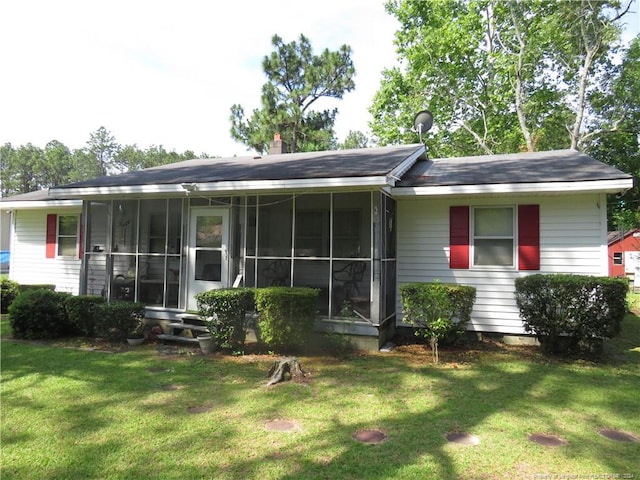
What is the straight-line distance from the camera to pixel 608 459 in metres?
3.12

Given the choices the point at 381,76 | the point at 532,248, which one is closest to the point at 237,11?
the point at 532,248

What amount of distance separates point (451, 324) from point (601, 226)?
123 inches

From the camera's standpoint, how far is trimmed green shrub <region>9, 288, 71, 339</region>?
7.29 m

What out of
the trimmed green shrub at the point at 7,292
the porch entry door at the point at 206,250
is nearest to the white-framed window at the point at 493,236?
the porch entry door at the point at 206,250

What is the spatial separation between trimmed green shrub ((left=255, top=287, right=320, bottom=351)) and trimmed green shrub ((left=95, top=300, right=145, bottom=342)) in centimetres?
256

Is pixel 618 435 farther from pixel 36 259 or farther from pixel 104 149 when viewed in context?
pixel 104 149

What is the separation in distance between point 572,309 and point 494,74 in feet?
62.0

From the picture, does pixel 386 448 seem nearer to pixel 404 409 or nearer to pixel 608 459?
pixel 404 409

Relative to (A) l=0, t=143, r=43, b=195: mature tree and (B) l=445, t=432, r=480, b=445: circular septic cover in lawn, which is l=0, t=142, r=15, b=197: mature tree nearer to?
(A) l=0, t=143, r=43, b=195: mature tree

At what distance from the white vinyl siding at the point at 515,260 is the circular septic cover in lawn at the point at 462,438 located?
13.3 ft

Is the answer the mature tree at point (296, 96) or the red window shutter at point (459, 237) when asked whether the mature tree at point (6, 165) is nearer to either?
the mature tree at point (296, 96)

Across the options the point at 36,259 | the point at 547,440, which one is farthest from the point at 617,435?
the point at 36,259

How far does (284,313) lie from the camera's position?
613 centimetres

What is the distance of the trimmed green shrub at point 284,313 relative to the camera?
20.1 feet
